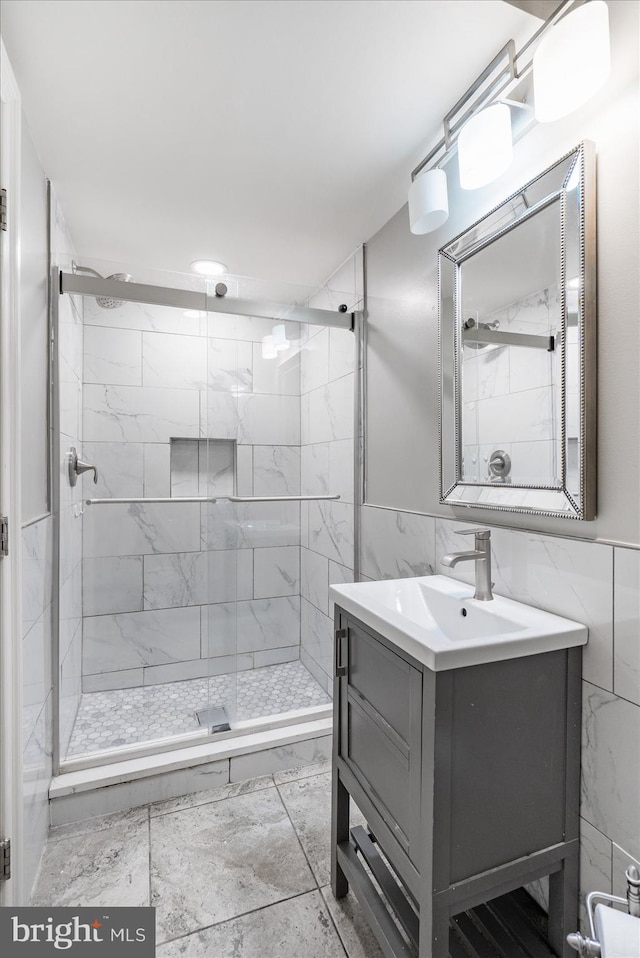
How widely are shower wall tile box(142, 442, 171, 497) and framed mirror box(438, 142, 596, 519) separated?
164 cm

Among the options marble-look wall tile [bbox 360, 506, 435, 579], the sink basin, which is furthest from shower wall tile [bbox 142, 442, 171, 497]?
the sink basin

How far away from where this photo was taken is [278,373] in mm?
2203

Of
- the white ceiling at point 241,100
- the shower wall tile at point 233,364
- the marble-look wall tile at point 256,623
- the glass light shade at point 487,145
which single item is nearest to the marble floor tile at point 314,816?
the marble-look wall tile at point 256,623

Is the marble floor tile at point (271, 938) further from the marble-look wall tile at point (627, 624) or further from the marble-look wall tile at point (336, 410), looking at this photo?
the marble-look wall tile at point (336, 410)

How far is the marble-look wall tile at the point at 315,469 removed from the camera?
2.32m

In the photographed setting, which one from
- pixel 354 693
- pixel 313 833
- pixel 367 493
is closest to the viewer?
pixel 354 693

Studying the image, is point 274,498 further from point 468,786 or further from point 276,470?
point 468,786

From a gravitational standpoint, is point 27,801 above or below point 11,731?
below

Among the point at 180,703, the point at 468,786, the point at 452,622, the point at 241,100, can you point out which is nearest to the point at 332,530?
the point at 452,622

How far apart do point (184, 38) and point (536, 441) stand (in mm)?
1423

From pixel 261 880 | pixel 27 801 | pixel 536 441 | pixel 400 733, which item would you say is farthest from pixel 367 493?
pixel 27 801

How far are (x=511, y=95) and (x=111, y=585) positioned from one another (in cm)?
271

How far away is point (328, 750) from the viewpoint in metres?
2.06

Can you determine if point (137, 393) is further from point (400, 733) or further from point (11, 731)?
point (400, 733)
